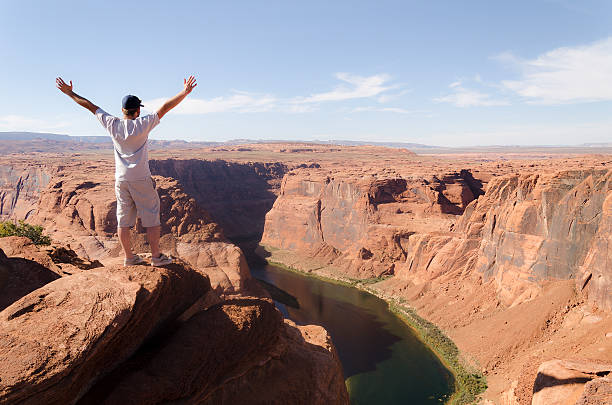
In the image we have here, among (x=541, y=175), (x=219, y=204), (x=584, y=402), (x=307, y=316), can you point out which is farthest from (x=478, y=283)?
(x=219, y=204)

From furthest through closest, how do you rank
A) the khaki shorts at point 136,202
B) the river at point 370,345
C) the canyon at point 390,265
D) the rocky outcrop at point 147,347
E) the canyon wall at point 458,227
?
the canyon wall at point 458,227 → the river at point 370,345 → the canyon at point 390,265 → the khaki shorts at point 136,202 → the rocky outcrop at point 147,347

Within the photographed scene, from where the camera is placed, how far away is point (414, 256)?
52250 millimetres

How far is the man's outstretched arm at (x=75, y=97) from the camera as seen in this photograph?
335 inches

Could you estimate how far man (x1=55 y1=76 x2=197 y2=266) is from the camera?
855cm

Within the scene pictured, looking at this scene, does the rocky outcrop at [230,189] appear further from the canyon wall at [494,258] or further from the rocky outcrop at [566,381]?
the rocky outcrop at [566,381]

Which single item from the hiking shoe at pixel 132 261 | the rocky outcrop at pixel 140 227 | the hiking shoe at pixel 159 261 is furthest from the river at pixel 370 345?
the hiking shoe at pixel 132 261

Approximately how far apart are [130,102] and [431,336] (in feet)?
123

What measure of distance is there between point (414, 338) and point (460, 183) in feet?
98.3

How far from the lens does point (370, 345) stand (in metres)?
37.8

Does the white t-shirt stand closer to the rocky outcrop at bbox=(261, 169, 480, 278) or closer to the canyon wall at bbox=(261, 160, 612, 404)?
the canyon wall at bbox=(261, 160, 612, 404)

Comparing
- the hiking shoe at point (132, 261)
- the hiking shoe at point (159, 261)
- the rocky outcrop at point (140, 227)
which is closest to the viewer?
the hiking shoe at point (132, 261)

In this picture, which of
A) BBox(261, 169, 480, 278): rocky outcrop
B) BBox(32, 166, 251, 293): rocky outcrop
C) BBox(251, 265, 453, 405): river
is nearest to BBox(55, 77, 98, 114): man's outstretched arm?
BBox(32, 166, 251, 293): rocky outcrop

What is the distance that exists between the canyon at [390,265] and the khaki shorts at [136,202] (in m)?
1.33

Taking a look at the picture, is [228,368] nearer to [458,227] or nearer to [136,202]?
[136,202]
